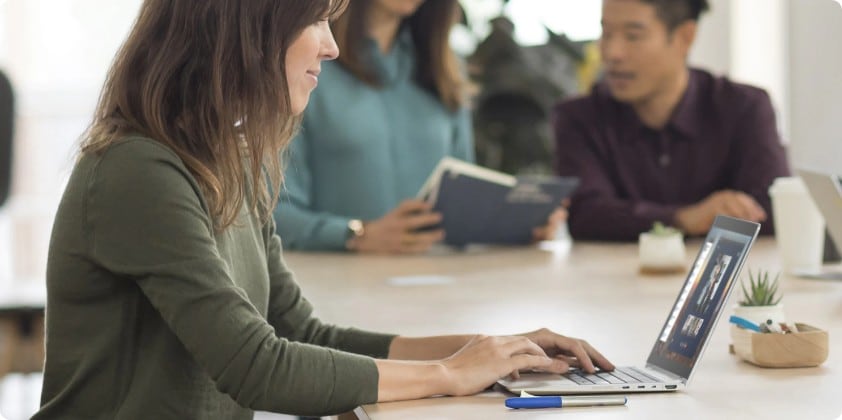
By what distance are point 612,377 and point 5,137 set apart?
2.92 meters

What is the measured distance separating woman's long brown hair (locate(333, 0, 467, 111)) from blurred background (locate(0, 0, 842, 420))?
3.61 ft

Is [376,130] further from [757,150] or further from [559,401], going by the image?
[559,401]

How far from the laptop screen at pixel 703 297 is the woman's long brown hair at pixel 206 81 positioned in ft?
1.80

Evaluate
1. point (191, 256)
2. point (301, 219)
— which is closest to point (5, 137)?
point (301, 219)

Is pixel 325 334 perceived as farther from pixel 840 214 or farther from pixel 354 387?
pixel 840 214

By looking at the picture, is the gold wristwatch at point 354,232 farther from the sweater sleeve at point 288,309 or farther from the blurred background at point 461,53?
the blurred background at point 461,53

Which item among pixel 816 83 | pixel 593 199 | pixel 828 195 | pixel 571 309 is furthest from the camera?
pixel 816 83

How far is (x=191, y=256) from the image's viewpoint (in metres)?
1.18

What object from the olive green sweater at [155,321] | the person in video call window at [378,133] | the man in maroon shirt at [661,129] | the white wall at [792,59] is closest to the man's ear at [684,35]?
the man in maroon shirt at [661,129]

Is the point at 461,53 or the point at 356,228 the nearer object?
the point at 356,228

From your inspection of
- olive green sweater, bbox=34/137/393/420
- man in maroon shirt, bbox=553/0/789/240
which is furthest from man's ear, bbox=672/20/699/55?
olive green sweater, bbox=34/137/393/420

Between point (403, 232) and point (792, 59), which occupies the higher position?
point (792, 59)

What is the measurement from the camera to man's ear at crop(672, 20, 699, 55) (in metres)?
3.14

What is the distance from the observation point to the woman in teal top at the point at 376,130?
275cm
